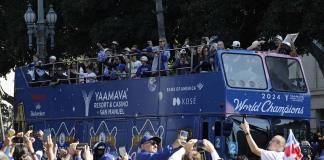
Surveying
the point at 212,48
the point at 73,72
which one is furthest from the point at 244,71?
the point at 73,72

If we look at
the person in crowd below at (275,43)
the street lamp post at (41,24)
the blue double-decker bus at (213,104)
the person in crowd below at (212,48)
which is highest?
the street lamp post at (41,24)

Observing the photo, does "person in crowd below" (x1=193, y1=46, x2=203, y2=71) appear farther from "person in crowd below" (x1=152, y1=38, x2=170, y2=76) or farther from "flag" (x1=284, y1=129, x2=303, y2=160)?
"flag" (x1=284, y1=129, x2=303, y2=160)

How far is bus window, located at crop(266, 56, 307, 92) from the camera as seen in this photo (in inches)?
803

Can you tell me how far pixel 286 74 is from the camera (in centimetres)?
2064

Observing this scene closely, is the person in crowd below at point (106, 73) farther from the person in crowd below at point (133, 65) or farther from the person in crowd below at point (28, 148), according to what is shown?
the person in crowd below at point (28, 148)

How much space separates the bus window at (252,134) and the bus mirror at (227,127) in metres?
0.12

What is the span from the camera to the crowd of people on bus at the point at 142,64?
66.5ft

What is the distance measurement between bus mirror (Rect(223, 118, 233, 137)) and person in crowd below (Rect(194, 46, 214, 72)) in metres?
1.22

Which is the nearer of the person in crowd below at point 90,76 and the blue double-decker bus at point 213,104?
the blue double-decker bus at point 213,104

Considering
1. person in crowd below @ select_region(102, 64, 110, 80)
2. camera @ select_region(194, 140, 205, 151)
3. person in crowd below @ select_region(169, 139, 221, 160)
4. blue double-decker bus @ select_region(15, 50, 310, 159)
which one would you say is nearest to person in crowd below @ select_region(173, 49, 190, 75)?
blue double-decker bus @ select_region(15, 50, 310, 159)

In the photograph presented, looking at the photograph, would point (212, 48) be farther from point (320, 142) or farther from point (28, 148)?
point (28, 148)

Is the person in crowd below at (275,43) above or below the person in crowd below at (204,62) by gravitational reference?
above

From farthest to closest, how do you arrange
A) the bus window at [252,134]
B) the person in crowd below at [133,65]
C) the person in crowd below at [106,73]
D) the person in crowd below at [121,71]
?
the person in crowd below at [106,73]
the person in crowd below at [121,71]
the person in crowd below at [133,65]
the bus window at [252,134]

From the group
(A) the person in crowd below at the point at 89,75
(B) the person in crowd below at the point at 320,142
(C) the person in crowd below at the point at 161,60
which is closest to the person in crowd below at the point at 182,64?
(C) the person in crowd below at the point at 161,60
